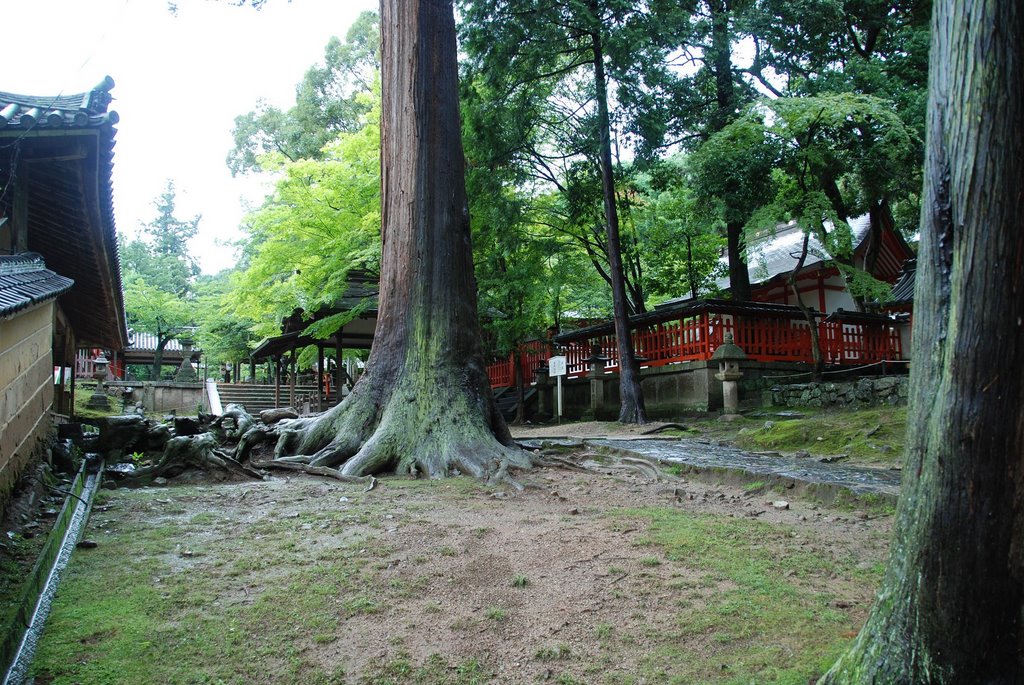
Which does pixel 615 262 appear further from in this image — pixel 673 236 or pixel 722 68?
pixel 722 68

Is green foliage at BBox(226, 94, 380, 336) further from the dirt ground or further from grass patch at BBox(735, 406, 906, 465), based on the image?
the dirt ground

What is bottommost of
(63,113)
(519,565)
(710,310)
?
(519,565)

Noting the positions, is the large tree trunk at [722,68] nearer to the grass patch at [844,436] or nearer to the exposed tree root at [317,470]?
the grass patch at [844,436]

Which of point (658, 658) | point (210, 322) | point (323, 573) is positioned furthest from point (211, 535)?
point (210, 322)

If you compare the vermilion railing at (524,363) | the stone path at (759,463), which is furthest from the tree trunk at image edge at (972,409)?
the vermilion railing at (524,363)

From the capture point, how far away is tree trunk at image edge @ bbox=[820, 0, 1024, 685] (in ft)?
7.55

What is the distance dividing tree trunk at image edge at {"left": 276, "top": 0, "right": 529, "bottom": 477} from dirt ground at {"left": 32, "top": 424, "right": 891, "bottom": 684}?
31.0 inches

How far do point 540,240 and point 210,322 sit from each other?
2222 centimetres

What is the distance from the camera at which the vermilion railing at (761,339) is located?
54.0ft

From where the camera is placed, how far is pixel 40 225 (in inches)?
327

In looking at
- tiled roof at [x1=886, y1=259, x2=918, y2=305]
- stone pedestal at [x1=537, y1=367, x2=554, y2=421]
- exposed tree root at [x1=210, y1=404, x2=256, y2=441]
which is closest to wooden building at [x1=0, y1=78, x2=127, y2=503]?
exposed tree root at [x1=210, y1=404, x2=256, y2=441]

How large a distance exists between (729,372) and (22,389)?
13.0 metres

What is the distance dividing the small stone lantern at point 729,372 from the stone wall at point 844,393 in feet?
2.73

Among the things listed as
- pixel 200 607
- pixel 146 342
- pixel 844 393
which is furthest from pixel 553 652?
pixel 146 342
